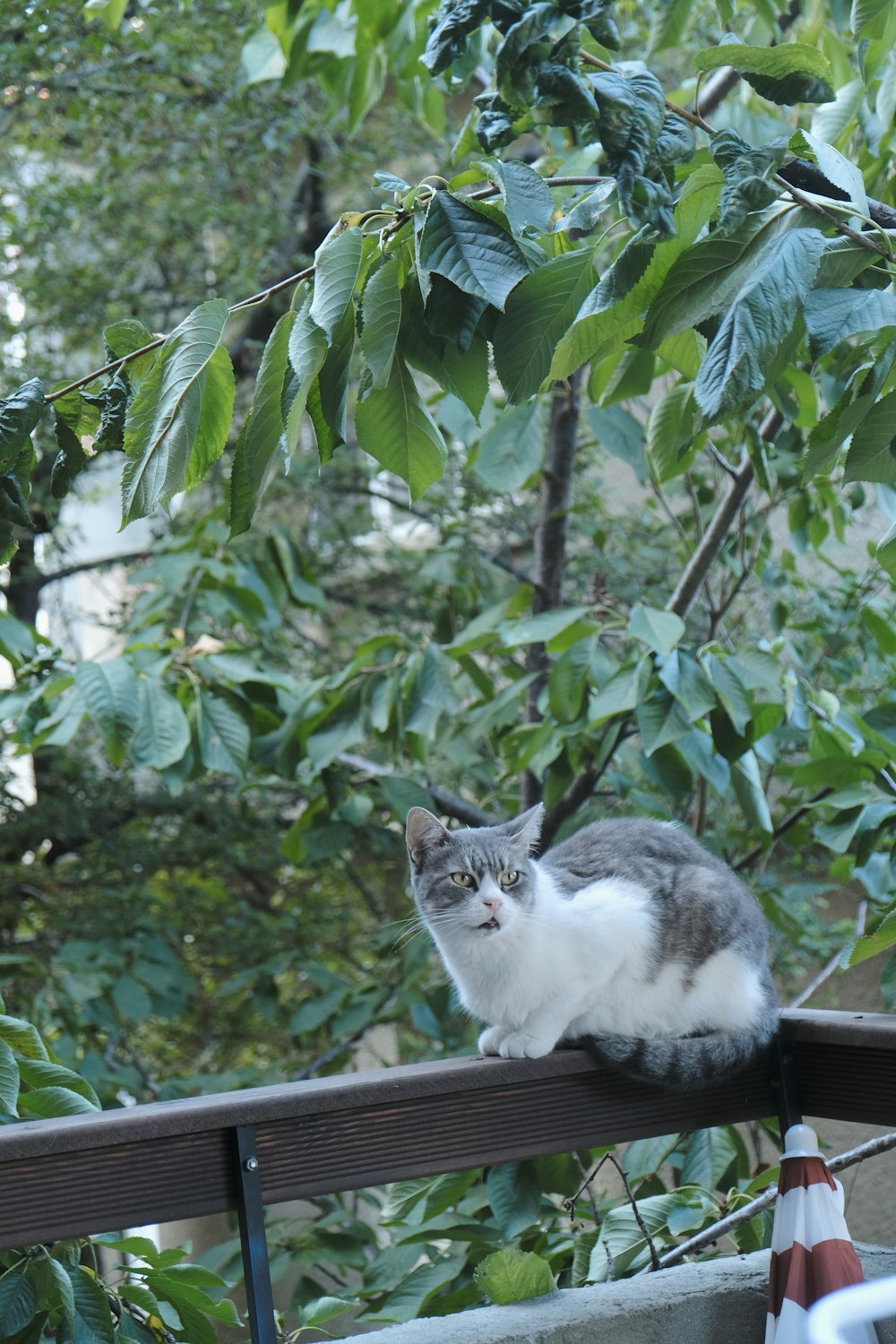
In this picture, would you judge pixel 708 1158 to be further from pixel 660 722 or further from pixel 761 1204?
pixel 660 722

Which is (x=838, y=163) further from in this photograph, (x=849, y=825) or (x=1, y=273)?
(x=1, y=273)

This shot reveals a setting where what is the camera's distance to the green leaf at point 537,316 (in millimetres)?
993

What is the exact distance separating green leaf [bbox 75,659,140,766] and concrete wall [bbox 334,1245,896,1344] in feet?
3.53

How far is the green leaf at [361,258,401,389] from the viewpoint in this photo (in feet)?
2.98

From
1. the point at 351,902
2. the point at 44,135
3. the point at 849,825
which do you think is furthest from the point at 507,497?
the point at 849,825

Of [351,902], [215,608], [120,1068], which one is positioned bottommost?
[351,902]

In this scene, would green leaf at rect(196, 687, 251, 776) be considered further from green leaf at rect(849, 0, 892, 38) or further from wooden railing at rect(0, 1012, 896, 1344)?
green leaf at rect(849, 0, 892, 38)

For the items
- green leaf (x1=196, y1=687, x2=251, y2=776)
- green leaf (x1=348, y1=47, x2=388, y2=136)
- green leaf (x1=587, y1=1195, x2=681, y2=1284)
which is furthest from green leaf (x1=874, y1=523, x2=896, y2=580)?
green leaf (x1=348, y1=47, x2=388, y2=136)

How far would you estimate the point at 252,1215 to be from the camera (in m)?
1.07

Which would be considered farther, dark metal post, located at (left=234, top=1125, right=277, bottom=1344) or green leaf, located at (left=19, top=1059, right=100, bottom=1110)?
green leaf, located at (left=19, top=1059, right=100, bottom=1110)

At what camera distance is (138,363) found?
1.06 m

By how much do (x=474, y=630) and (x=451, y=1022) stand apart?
113 cm

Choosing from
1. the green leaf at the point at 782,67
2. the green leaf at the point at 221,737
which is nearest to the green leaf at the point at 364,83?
the green leaf at the point at 221,737

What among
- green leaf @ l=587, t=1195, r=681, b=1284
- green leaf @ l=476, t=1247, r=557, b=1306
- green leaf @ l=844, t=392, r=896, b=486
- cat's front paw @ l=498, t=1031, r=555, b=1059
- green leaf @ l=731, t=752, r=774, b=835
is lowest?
green leaf @ l=587, t=1195, r=681, b=1284
